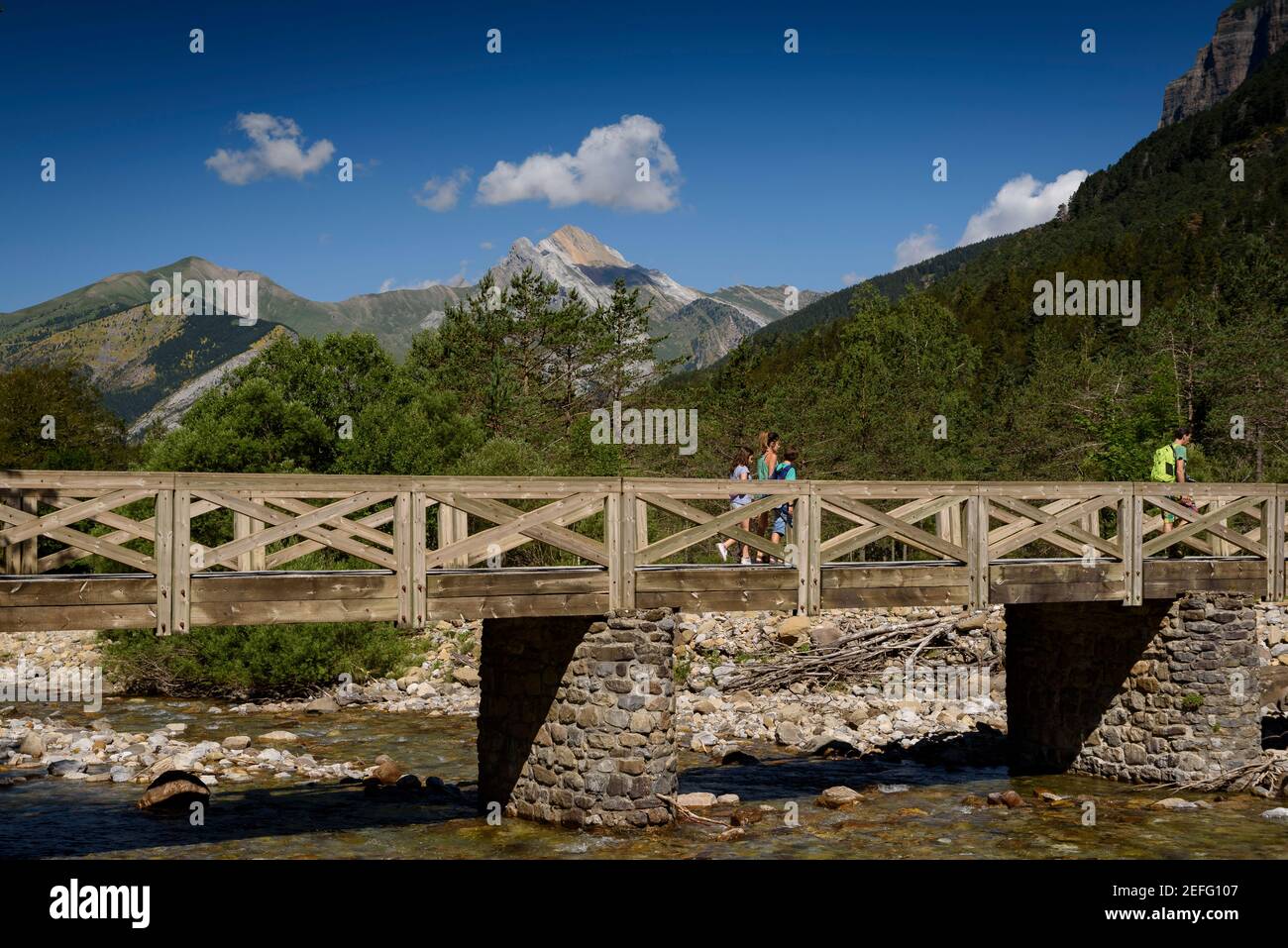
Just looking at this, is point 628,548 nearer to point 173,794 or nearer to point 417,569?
point 417,569

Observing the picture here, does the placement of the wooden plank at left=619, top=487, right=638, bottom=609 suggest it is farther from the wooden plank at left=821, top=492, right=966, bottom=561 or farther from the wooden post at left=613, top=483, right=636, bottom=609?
the wooden plank at left=821, top=492, right=966, bottom=561

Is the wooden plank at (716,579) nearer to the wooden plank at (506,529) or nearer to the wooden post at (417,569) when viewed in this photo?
the wooden plank at (506,529)

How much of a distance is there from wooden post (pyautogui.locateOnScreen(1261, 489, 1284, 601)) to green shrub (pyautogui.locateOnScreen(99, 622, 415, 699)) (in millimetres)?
15978

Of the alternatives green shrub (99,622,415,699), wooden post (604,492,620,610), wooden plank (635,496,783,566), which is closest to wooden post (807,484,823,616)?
wooden plank (635,496,783,566)

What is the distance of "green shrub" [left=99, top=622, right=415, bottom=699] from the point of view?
76.9ft

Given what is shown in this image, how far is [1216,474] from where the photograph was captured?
36688mm

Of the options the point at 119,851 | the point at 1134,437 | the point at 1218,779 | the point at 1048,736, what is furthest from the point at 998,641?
the point at 119,851

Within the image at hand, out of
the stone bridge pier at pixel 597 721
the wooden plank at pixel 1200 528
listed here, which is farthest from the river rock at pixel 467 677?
the wooden plank at pixel 1200 528

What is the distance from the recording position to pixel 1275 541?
53.9ft

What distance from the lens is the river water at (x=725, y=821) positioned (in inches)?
508

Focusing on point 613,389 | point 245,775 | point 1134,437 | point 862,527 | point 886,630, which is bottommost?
point 245,775

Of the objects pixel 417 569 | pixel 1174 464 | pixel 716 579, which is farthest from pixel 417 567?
pixel 1174 464

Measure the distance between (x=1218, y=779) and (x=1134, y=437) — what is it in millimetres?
20122
